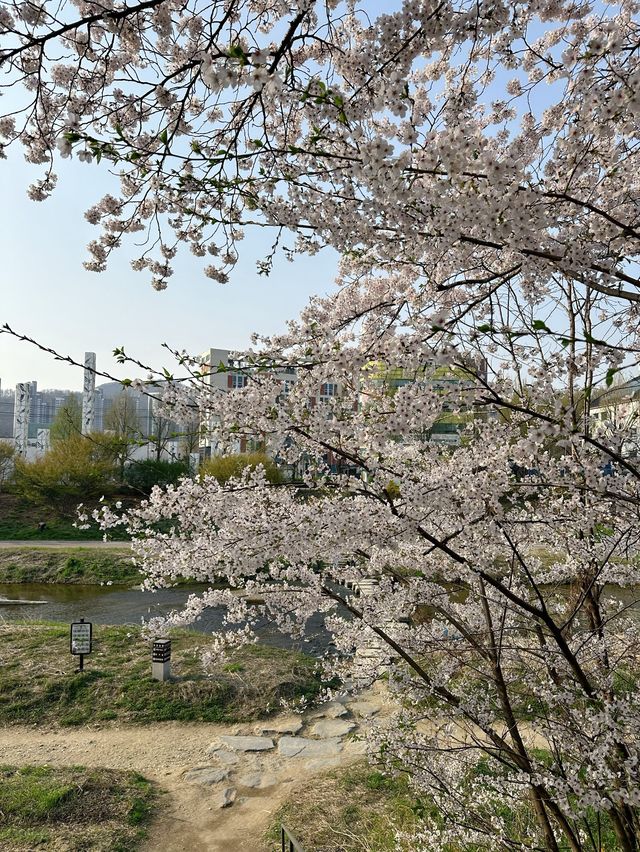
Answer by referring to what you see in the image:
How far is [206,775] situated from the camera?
5293mm

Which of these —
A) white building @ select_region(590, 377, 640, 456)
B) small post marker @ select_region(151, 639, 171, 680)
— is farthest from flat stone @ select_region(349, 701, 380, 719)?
white building @ select_region(590, 377, 640, 456)

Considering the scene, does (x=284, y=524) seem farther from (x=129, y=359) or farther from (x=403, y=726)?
(x=403, y=726)

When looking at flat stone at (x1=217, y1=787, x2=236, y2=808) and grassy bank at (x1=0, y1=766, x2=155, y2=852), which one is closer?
grassy bank at (x1=0, y1=766, x2=155, y2=852)

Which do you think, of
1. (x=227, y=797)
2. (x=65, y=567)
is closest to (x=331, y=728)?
(x=227, y=797)

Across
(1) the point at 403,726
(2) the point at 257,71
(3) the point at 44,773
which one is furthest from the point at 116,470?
(2) the point at 257,71

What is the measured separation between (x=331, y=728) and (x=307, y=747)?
53 centimetres

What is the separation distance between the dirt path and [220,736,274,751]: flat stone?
0.04 m

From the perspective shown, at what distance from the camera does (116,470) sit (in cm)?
2617

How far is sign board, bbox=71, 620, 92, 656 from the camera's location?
7.41 meters

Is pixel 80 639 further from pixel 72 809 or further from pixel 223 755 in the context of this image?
pixel 72 809

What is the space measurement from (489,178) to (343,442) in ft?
4.17

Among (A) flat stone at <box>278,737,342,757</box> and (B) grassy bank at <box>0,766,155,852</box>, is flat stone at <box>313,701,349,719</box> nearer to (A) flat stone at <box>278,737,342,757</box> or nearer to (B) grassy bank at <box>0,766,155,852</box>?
(A) flat stone at <box>278,737,342,757</box>

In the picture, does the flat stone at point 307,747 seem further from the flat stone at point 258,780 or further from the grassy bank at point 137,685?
the grassy bank at point 137,685

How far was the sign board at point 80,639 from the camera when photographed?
24.3 feet
